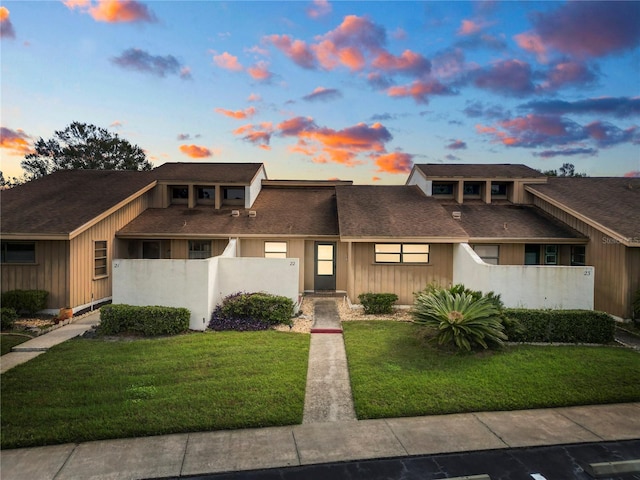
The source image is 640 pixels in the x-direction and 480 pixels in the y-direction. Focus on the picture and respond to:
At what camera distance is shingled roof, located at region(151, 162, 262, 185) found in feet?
58.5

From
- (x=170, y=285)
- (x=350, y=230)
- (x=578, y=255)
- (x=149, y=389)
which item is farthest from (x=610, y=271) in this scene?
(x=170, y=285)

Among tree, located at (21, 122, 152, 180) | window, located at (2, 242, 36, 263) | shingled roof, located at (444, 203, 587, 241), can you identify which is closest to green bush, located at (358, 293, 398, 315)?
shingled roof, located at (444, 203, 587, 241)

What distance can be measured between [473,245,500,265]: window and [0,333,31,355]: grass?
15.7m

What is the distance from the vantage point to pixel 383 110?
17.8 metres

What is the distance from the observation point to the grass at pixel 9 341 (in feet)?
28.4

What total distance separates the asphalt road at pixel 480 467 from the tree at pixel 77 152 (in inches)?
1401

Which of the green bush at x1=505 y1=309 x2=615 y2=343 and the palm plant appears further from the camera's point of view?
the green bush at x1=505 y1=309 x2=615 y2=343

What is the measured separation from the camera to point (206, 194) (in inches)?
741

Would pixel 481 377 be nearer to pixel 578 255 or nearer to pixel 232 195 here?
pixel 578 255

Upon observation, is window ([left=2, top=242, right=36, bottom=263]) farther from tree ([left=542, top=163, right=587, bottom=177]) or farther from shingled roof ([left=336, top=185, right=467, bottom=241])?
tree ([left=542, top=163, right=587, bottom=177])

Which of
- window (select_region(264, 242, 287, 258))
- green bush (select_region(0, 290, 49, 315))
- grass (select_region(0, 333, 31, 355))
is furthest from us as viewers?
window (select_region(264, 242, 287, 258))

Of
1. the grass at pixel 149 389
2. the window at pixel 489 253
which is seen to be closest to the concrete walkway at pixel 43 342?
the grass at pixel 149 389

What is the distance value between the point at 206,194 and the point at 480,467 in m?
17.3

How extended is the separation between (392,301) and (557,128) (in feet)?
43.9
